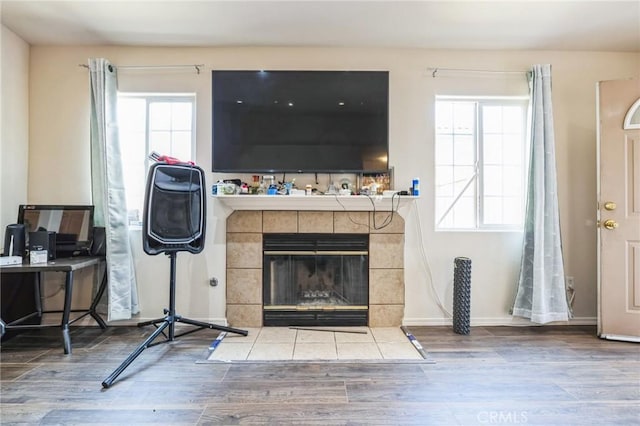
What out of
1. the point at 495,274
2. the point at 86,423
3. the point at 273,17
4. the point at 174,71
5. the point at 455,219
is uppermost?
the point at 273,17

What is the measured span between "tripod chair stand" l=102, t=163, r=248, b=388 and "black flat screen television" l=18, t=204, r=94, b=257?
944mm

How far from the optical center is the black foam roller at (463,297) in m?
2.69

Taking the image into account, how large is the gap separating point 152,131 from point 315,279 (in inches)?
81.6

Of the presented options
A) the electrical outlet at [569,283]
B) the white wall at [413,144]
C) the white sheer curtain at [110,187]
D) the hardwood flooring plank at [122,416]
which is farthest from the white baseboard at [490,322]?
the white sheer curtain at [110,187]

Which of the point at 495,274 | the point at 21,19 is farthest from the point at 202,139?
the point at 495,274

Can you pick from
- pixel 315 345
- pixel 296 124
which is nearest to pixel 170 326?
pixel 315 345

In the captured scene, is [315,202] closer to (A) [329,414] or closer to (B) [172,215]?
(B) [172,215]

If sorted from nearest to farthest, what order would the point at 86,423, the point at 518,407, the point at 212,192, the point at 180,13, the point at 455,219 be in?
the point at 86,423 → the point at 518,407 → the point at 180,13 → the point at 212,192 → the point at 455,219

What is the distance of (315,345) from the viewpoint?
245 cm

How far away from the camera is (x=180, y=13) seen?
7.91ft

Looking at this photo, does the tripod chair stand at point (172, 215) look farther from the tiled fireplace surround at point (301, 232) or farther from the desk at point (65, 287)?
the desk at point (65, 287)

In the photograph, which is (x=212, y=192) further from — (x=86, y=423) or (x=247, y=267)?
(x=86, y=423)

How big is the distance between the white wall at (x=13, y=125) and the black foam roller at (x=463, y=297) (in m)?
3.84

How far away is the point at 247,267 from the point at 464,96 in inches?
101
